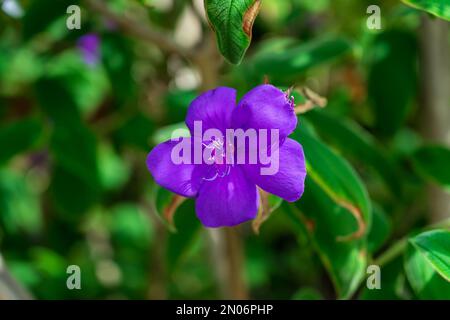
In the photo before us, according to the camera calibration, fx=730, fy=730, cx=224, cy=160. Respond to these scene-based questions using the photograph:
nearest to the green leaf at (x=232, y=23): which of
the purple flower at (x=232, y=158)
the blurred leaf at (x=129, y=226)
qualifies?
the purple flower at (x=232, y=158)

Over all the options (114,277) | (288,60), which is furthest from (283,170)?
(114,277)

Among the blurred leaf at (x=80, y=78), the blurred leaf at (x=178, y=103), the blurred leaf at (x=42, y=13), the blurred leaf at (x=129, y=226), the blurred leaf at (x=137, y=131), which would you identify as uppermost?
the blurred leaf at (x=42, y=13)

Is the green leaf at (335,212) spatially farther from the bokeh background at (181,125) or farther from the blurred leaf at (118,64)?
the blurred leaf at (118,64)

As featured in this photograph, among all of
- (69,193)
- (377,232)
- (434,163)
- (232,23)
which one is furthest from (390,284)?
(69,193)

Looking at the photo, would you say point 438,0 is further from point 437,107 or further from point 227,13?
point 437,107

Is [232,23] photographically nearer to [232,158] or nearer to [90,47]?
[232,158]

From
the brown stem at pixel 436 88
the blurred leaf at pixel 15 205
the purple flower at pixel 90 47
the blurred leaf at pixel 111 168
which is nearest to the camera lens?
the brown stem at pixel 436 88

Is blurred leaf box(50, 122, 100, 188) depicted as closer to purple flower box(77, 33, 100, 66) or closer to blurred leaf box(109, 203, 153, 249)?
purple flower box(77, 33, 100, 66)

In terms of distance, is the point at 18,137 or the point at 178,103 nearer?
the point at 178,103
